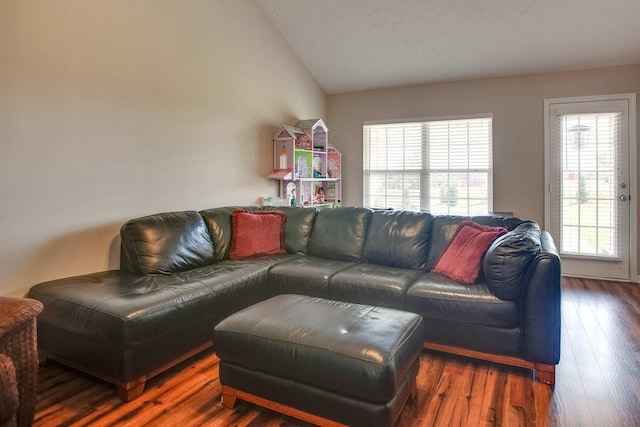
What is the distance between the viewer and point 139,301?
2.17m

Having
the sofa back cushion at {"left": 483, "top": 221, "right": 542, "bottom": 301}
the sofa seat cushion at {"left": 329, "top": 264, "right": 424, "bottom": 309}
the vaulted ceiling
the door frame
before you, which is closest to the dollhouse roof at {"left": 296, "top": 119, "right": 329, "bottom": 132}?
the vaulted ceiling

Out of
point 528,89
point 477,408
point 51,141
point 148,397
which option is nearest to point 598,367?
point 477,408

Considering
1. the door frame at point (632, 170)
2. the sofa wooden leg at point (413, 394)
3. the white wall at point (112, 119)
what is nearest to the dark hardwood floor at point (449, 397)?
the sofa wooden leg at point (413, 394)

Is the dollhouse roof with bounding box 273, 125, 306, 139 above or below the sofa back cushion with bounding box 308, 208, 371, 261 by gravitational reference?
above

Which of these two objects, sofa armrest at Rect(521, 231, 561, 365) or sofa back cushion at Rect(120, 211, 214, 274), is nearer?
sofa armrest at Rect(521, 231, 561, 365)

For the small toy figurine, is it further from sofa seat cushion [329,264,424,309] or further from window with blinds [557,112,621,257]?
window with blinds [557,112,621,257]

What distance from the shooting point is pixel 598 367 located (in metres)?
2.45

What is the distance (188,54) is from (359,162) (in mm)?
2717

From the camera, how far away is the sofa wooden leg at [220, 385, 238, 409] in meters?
2.03

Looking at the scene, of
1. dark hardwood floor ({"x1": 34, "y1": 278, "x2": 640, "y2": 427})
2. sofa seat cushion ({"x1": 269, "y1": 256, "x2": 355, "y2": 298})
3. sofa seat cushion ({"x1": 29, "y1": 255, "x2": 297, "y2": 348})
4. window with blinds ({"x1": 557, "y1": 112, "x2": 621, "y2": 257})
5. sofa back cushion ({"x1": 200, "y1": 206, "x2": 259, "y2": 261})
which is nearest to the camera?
dark hardwood floor ({"x1": 34, "y1": 278, "x2": 640, "y2": 427})

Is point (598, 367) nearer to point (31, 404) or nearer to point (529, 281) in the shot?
point (529, 281)

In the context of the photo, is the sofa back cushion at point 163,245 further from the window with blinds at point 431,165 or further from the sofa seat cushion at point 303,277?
the window with blinds at point 431,165

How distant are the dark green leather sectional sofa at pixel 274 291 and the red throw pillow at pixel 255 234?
4.4 inches

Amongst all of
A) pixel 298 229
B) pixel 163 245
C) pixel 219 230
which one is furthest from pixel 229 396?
pixel 298 229
